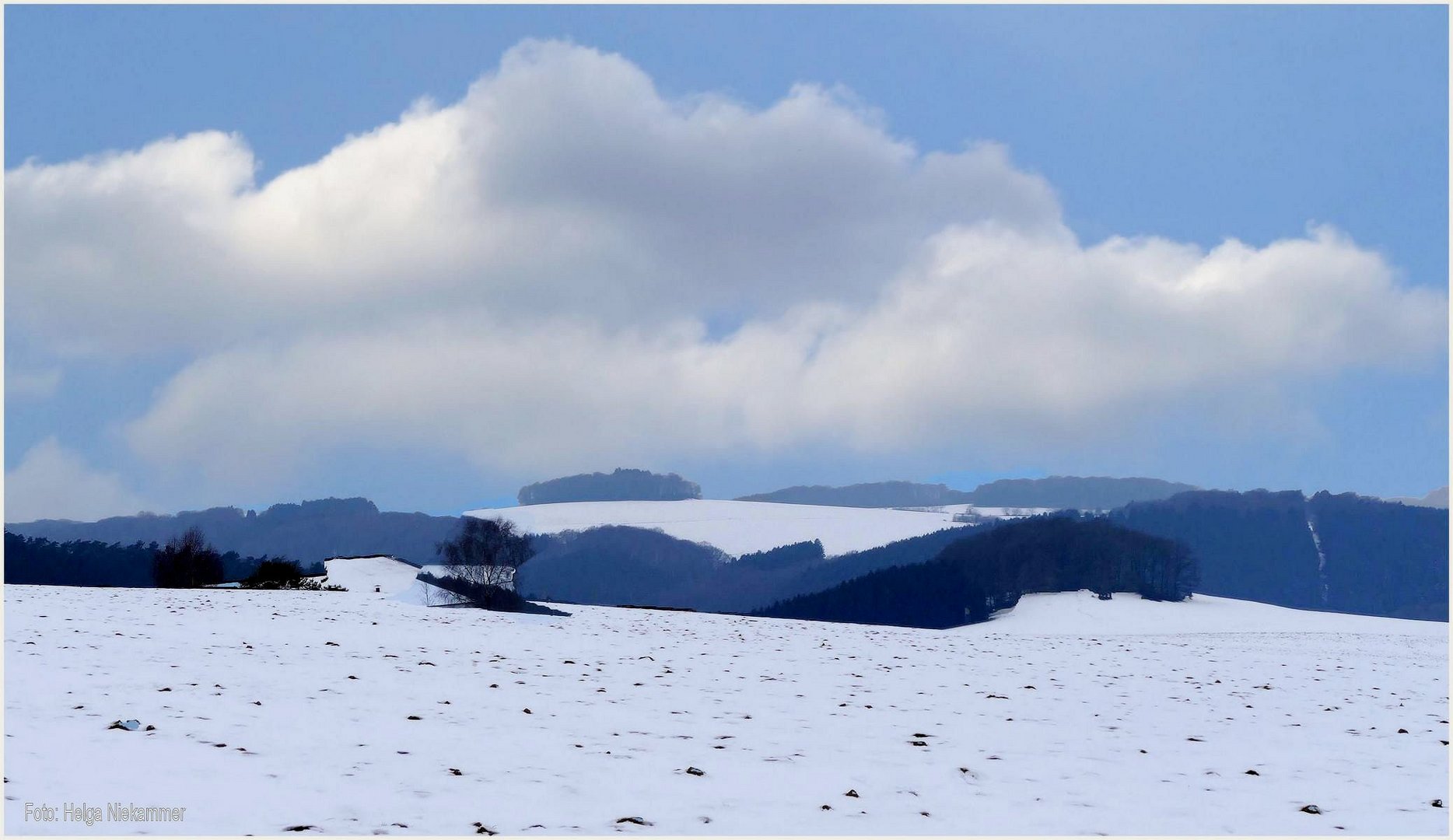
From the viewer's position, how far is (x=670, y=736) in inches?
521

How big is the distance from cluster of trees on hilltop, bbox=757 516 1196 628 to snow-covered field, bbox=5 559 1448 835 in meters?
→ 77.5

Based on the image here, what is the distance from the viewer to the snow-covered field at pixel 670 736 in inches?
379

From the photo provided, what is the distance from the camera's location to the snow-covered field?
31.6ft

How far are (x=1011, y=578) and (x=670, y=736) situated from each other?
9967cm

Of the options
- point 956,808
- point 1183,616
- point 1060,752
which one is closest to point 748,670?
point 1060,752

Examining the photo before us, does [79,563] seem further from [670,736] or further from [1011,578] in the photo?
[670,736]

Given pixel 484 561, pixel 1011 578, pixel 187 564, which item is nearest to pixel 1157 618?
pixel 1011 578

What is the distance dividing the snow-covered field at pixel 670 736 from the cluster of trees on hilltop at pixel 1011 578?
254ft

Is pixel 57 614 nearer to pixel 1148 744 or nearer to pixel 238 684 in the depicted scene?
pixel 238 684

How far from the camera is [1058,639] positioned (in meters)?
37.4

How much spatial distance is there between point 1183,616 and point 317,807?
273 ft

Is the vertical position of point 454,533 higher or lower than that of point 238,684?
higher

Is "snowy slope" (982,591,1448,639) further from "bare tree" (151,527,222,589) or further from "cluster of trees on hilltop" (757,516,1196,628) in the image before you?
"bare tree" (151,527,222,589)

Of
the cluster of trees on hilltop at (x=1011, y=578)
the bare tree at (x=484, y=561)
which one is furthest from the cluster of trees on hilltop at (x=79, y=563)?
the bare tree at (x=484, y=561)
